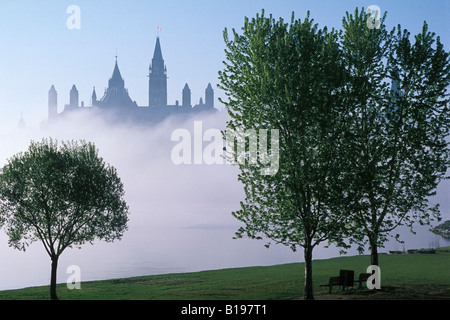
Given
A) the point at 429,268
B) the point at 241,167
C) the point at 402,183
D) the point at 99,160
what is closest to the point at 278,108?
the point at 241,167

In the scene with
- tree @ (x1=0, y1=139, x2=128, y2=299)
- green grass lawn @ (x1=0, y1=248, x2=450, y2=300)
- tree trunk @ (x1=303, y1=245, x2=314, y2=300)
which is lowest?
green grass lawn @ (x1=0, y1=248, x2=450, y2=300)

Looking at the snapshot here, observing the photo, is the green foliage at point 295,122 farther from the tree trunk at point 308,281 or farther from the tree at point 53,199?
the tree at point 53,199

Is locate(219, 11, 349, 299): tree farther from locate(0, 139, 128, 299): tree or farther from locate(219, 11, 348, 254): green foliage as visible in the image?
locate(0, 139, 128, 299): tree

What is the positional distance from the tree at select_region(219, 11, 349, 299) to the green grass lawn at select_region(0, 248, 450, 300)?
5998 mm

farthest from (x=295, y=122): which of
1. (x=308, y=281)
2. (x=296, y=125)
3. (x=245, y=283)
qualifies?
(x=245, y=283)

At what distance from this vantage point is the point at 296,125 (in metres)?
34.3

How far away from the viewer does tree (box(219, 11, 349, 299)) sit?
33938 millimetres

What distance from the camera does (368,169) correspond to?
3678 centimetres

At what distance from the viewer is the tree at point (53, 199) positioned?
46.2 meters

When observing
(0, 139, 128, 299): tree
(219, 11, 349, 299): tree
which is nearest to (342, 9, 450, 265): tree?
(219, 11, 349, 299): tree

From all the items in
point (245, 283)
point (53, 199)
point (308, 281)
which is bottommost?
point (245, 283)

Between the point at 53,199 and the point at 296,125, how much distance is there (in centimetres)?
2398

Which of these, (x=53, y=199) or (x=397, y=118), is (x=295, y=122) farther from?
(x=53, y=199)

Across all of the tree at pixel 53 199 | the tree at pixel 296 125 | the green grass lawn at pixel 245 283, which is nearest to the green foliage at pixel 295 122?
the tree at pixel 296 125
